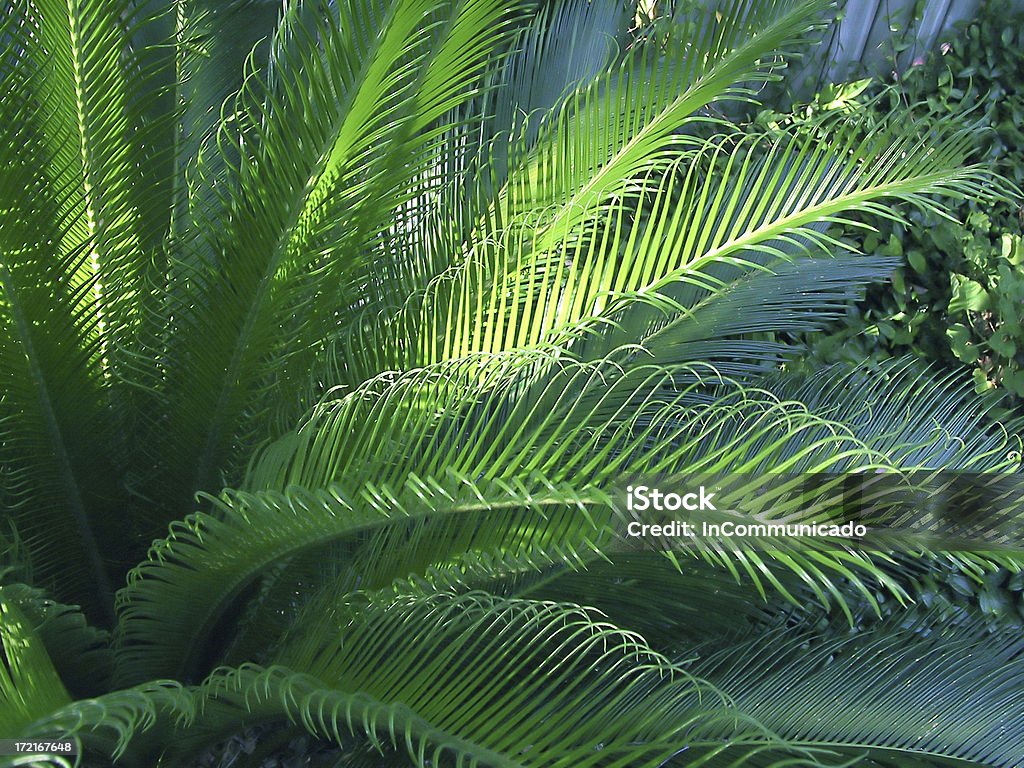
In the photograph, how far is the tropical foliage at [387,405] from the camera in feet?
3.85

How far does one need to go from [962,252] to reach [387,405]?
198cm

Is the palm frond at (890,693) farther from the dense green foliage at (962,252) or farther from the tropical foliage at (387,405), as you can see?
the dense green foliage at (962,252)

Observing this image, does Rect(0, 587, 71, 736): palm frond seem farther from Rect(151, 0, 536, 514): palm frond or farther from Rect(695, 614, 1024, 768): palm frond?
Rect(695, 614, 1024, 768): palm frond

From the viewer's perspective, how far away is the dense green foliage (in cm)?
248

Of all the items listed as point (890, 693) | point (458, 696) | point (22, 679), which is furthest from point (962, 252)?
point (22, 679)

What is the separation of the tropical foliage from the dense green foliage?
0.77m

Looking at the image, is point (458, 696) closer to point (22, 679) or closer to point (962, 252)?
point (22, 679)

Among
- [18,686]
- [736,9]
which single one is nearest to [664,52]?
[736,9]

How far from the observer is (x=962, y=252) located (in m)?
2.54

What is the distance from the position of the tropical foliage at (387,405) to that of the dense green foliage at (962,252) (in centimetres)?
77

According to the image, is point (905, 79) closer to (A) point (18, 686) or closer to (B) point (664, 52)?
(B) point (664, 52)

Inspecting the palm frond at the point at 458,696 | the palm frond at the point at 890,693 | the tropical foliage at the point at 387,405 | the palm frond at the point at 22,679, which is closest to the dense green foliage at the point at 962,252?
the tropical foliage at the point at 387,405

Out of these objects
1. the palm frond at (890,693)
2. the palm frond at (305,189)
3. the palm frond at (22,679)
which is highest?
the palm frond at (305,189)

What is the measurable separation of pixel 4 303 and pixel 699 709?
1.15 metres
